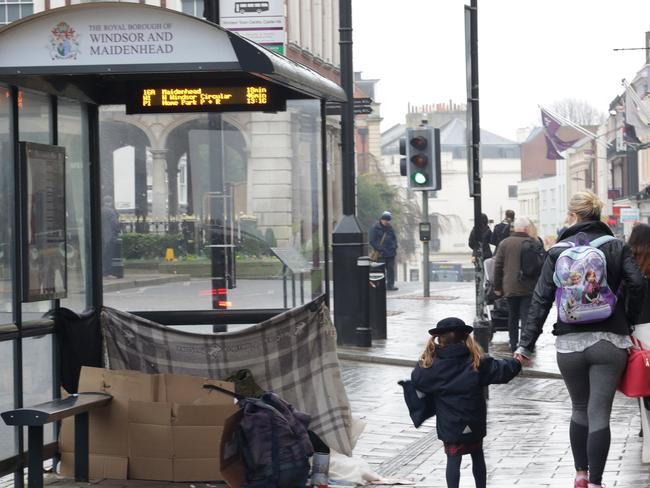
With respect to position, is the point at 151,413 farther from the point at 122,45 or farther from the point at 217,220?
the point at 122,45

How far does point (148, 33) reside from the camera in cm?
808

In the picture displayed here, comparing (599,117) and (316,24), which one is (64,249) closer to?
(316,24)

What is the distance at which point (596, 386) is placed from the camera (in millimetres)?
7809

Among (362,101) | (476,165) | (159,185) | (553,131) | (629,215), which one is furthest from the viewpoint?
(629,215)

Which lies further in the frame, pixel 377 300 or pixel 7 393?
pixel 377 300

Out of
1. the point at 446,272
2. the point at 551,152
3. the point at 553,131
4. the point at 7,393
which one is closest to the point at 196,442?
the point at 7,393


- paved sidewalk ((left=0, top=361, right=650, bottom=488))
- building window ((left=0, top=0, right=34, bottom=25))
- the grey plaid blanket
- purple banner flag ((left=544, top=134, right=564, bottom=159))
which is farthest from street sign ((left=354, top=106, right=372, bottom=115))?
purple banner flag ((left=544, top=134, right=564, bottom=159))

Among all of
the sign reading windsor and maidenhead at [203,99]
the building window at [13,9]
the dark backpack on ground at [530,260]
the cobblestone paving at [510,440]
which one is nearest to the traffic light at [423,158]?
the dark backpack on ground at [530,260]

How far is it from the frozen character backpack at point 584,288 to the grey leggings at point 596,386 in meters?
0.19

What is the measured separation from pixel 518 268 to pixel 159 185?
303 inches

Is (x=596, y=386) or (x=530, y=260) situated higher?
(x=530, y=260)

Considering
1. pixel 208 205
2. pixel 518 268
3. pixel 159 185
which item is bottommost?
pixel 518 268

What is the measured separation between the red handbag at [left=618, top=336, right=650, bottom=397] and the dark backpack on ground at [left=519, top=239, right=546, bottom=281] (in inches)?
348

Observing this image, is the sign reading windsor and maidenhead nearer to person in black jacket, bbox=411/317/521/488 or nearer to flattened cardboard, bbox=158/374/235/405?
flattened cardboard, bbox=158/374/235/405
